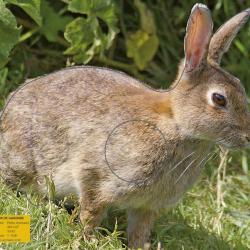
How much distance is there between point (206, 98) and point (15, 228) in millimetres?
1051

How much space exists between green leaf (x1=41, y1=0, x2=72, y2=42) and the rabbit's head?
62.4 inches

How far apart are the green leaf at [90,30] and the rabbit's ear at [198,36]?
123cm

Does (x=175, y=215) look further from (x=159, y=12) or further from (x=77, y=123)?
(x=159, y=12)

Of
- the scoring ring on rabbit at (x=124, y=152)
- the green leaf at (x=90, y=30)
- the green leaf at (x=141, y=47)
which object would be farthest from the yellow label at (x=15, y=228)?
the green leaf at (x=141, y=47)

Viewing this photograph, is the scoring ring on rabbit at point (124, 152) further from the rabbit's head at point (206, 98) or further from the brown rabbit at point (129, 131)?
the rabbit's head at point (206, 98)

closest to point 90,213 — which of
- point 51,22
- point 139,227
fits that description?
point 139,227

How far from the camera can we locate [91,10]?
4711 mm

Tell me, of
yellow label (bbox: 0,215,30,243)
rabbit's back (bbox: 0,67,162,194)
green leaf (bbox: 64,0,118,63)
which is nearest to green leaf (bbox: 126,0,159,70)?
Answer: green leaf (bbox: 64,0,118,63)

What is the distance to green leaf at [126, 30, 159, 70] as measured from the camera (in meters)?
5.20

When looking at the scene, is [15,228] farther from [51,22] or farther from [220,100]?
[51,22]

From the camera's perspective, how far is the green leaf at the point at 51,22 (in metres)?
5.00

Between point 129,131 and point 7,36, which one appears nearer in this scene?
point 129,131

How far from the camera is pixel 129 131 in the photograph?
3.72 metres

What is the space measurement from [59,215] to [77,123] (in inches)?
17.8
